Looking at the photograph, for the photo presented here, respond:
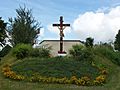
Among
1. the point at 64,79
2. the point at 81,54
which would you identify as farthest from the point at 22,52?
the point at 64,79

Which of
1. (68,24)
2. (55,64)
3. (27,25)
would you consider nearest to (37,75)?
(55,64)

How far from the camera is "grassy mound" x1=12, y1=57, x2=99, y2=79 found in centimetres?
2145

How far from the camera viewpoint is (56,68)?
2261cm

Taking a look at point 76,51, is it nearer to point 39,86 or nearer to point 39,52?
point 39,52

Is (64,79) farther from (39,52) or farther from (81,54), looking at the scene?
(39,52)

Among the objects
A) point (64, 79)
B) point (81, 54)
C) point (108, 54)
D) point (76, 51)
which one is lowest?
point (64, 79)

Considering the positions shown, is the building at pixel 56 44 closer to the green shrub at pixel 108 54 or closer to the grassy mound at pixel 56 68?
the green shrub at pixel 108 54

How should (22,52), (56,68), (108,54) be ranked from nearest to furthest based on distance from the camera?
1. (56,68)
2. (22,52)
3. (108,54)

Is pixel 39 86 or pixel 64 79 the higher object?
pixel 64 79

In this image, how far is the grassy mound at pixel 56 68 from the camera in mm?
21453

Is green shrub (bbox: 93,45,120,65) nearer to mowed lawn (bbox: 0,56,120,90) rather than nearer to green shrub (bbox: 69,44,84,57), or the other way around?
green shrub (bbox: 69,44,84,57)

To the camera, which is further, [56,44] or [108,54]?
[56,44]

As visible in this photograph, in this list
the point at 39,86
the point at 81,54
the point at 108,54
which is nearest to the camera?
the point at 39,86

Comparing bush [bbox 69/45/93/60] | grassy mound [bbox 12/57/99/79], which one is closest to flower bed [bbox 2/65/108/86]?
grassy mound [bbox 12/57/99/79]
